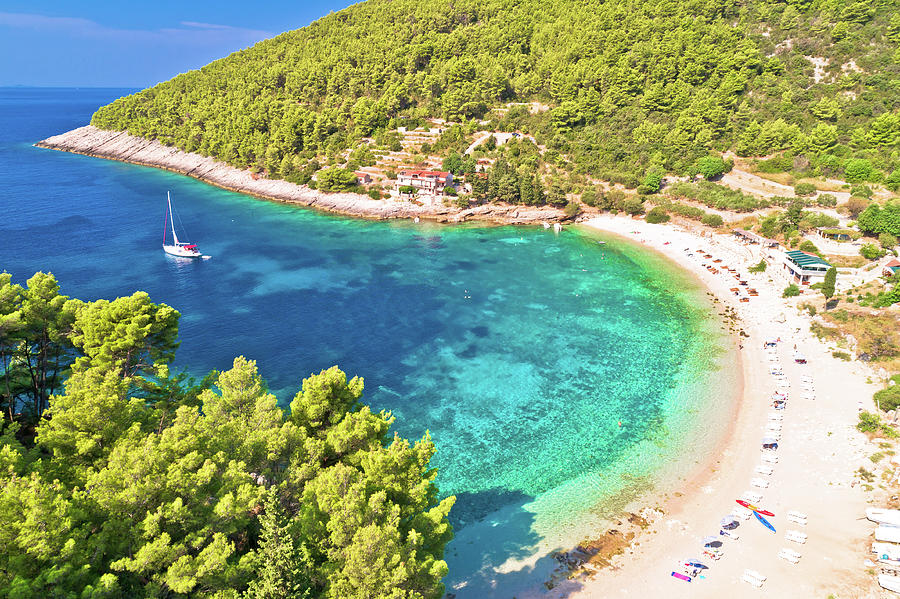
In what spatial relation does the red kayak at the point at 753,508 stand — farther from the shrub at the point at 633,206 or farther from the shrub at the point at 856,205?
the shrub at the point at 633,206

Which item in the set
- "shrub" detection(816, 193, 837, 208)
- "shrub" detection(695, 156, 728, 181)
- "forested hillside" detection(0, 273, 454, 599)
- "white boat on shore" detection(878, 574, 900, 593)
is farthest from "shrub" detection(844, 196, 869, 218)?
"forested hillside" detection(0, 273, 454, 599)

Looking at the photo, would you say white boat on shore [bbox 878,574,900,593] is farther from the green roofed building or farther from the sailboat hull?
the sailboat hull

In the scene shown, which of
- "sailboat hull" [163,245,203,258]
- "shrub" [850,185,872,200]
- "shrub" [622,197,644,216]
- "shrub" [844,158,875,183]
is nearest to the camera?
"shrub" [850,185,872,200]

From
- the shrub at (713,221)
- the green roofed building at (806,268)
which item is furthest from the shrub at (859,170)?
the green roofed building at (806,268)

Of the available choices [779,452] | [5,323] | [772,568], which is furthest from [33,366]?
[779,452]

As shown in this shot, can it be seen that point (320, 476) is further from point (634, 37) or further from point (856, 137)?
point (634, 37)

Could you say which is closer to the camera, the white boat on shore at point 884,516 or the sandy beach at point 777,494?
the sandy beach at point 777,494

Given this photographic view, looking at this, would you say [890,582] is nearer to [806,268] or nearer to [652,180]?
[806,268]
